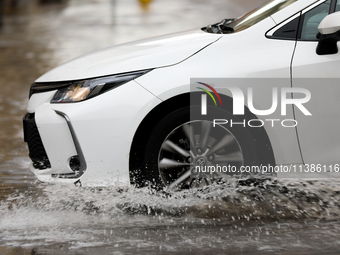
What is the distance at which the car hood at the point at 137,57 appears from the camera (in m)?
3.88

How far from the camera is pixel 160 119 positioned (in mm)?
3844

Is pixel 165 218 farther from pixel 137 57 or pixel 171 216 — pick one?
pixel 137 57

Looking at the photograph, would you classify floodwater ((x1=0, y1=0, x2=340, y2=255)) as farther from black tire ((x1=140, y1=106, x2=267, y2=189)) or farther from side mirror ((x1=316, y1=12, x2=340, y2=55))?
side mirror ((x1=316, y1=12, x2=340, y2=55))

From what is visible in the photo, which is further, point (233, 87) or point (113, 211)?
point (113, 211)

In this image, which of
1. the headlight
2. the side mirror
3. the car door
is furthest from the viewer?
the headlight

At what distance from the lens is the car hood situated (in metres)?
3.88

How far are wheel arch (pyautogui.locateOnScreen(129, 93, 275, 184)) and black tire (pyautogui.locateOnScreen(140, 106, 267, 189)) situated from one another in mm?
28

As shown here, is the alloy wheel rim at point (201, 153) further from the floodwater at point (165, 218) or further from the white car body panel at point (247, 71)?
the white car body panel at point (247, 71)

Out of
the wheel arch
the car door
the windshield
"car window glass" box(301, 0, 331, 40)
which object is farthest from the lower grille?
"car window glass" box(301, 0, 331, 40)

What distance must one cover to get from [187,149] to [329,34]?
1233mm

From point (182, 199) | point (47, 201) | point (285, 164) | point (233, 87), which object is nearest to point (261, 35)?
point (233, 87)

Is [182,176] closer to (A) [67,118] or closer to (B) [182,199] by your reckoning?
(B) [182,199]

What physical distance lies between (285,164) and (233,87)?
0.65m

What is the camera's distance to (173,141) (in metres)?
3.90
